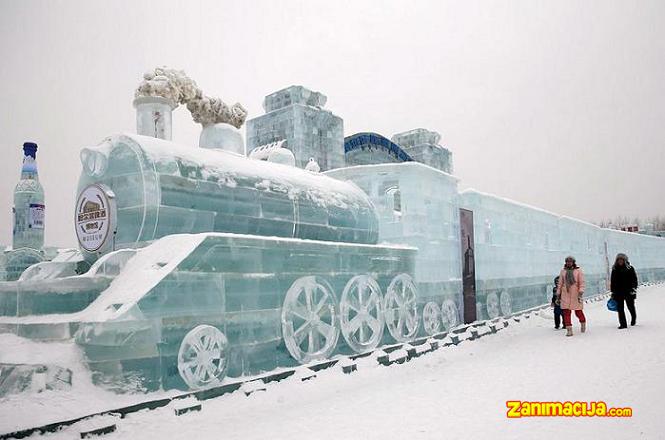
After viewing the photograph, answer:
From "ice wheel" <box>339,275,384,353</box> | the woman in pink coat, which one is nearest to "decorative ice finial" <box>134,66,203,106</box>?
"ice wheel" <box>339,275,384,353</box>

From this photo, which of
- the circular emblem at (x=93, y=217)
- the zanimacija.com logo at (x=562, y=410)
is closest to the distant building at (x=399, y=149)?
the circular emblem at (x=93, y=217)

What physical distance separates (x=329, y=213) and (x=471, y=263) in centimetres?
520

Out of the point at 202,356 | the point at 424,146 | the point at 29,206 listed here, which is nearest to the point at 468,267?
the point at 202,356

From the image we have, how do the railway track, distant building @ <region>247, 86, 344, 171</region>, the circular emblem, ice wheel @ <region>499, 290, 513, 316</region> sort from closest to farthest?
the railway track
the circular emblem
ice wheel @ <region>499, 290, 513, 316</region>
distant building @ <region>247, 86, 344, 171</region>

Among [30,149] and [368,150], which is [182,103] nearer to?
[30,149]

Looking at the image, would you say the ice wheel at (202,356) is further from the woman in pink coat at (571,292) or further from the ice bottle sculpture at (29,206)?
the woman in pink coat at (571,292)

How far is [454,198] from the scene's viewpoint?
36.9 feet

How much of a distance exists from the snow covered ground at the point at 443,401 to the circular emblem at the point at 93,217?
6.59 ft

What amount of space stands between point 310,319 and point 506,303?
8.25 meters

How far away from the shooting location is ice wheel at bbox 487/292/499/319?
490 inches

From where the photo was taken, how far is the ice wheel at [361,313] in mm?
7484

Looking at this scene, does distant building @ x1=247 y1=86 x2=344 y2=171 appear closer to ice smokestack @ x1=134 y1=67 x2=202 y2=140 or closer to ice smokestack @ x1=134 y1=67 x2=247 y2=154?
ice smokestack @ x1=134 y1=67 x2=247 y2=154

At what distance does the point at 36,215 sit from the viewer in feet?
31.1

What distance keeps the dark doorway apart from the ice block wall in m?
4.75
